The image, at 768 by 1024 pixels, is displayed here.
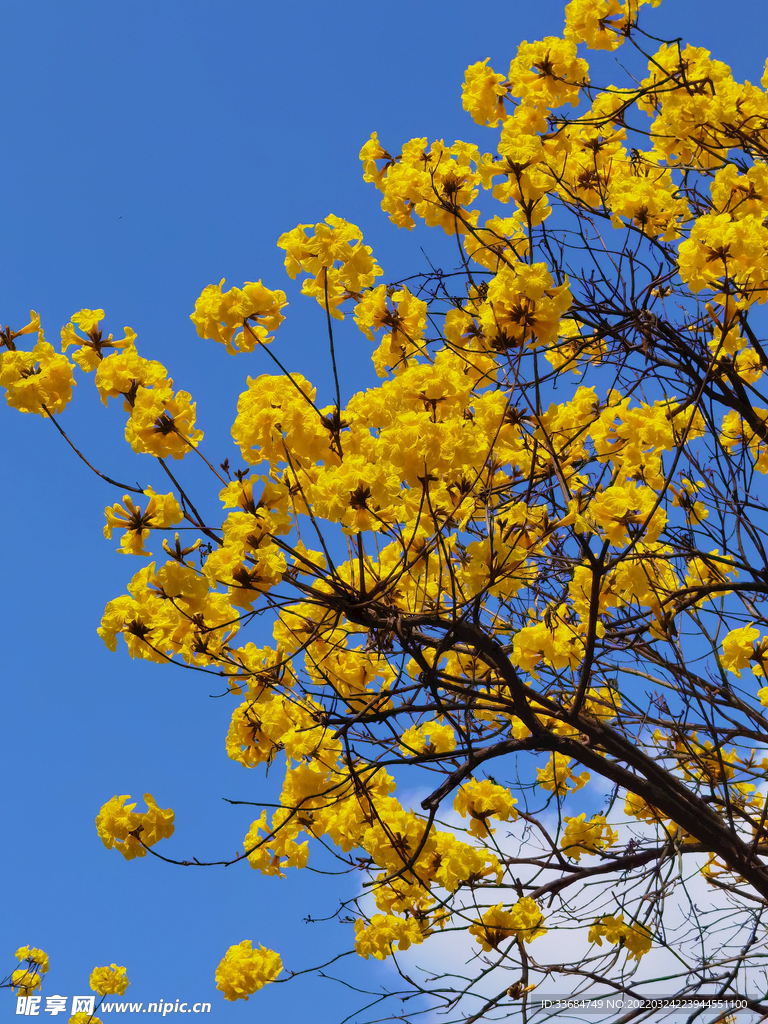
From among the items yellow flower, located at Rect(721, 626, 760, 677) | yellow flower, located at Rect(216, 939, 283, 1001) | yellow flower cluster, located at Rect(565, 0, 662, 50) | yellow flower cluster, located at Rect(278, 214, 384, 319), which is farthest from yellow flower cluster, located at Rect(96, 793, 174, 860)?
yellow flower cluster, located at Rect(565, 0, 662, 50)

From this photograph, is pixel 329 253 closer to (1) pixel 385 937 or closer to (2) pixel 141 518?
(2) pixel 141 518

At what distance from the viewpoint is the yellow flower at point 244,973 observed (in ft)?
11.4

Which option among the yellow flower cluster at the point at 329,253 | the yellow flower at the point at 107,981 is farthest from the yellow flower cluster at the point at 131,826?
the yellow flower at the point at 107,981

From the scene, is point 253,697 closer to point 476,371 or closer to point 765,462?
point 476,371

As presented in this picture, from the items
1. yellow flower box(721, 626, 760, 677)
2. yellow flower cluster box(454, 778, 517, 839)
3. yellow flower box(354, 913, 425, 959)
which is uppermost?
yellow flower box(721, 626, 760, 677)

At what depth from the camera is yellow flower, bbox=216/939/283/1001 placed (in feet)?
11.4

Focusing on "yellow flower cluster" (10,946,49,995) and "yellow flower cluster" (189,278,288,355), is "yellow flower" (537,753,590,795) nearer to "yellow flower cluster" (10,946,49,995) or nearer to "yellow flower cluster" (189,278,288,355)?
"yellow flower cluster" (189,278,288,355)

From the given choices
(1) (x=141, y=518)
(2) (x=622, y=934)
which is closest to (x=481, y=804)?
(2) (x=622, y=934)

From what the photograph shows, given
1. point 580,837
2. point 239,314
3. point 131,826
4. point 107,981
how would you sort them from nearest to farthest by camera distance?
1. point 239,314
2. point 131,826
3. point 580,837
4. point 107,981

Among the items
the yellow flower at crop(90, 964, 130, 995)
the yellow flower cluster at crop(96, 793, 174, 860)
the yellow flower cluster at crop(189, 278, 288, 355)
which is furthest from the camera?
the yellow flower at crop(90, 964, 130, 995)

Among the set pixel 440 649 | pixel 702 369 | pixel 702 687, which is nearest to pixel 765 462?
pixel 702 369

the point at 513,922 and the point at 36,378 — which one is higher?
the point at 36,378

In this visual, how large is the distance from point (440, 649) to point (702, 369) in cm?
199

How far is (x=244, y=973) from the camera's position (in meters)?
3.47
